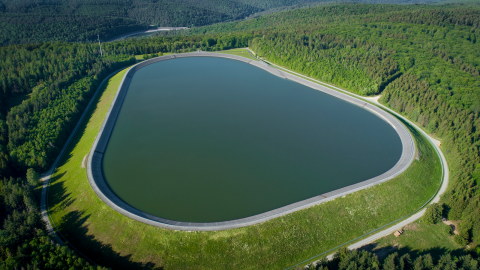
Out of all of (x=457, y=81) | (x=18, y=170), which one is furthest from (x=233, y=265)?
(x=457, y=81)

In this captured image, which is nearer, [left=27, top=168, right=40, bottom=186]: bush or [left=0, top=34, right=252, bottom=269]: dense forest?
[left=0, top=34, right=252, bottom=269]: dense forest

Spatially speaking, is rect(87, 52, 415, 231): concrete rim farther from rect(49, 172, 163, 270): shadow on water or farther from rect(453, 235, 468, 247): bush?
rect(453, 235, 468, 247): bush

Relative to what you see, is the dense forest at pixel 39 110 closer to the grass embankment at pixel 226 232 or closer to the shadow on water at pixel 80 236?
the shadow on water at pixel 80 236

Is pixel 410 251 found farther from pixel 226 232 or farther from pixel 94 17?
pixel 94 17

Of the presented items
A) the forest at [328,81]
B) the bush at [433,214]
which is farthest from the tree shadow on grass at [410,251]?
the bush at [433,214]

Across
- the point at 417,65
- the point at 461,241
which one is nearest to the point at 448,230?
the point at 461,241

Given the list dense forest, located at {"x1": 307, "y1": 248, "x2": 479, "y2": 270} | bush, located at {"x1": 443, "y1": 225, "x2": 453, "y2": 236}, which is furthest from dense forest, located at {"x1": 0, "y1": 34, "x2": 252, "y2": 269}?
bush, located at {"x1": 443, "y1": 225, "x2": 453, "y2": 236}

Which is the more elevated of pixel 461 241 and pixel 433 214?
Answer: pixel 433 214
